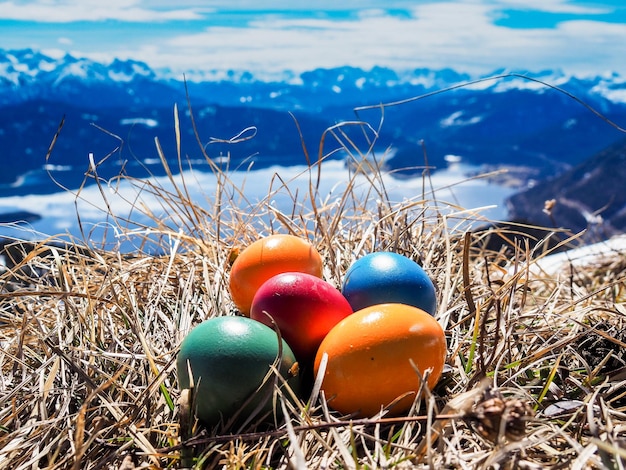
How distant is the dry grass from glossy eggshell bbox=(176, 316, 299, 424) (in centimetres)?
5

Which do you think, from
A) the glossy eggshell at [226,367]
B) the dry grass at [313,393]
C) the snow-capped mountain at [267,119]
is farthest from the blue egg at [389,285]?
the snow-capped mountain at [267,119]

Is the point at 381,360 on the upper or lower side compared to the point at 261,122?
upper

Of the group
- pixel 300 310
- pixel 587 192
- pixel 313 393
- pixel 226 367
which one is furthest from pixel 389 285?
pixel 587 192

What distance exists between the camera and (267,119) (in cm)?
13125

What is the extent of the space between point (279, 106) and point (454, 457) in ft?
602

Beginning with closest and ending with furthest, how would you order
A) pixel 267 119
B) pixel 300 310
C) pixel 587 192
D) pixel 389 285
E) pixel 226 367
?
1. pixel 226 367
2. pixel 300 310
3. pixel 389 285
4. pixel 587 192
5. pixel 267 119

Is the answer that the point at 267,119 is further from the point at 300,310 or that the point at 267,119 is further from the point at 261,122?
the point at 300,310

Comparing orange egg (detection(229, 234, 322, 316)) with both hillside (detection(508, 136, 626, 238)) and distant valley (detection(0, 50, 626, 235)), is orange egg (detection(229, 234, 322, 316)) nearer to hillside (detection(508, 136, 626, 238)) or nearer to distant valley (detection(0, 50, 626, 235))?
hillside (detection(508, 136, 626, 238))

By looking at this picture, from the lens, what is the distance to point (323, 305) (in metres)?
1.44

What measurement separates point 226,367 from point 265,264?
0.45 meters

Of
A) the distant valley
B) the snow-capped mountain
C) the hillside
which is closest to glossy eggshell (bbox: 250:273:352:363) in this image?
the hillside

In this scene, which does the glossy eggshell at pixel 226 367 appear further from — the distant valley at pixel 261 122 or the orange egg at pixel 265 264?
the distant valley at pixel 261 122

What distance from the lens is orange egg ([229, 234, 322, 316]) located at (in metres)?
1.64

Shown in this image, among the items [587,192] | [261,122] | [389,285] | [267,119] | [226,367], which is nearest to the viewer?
[226,367]
